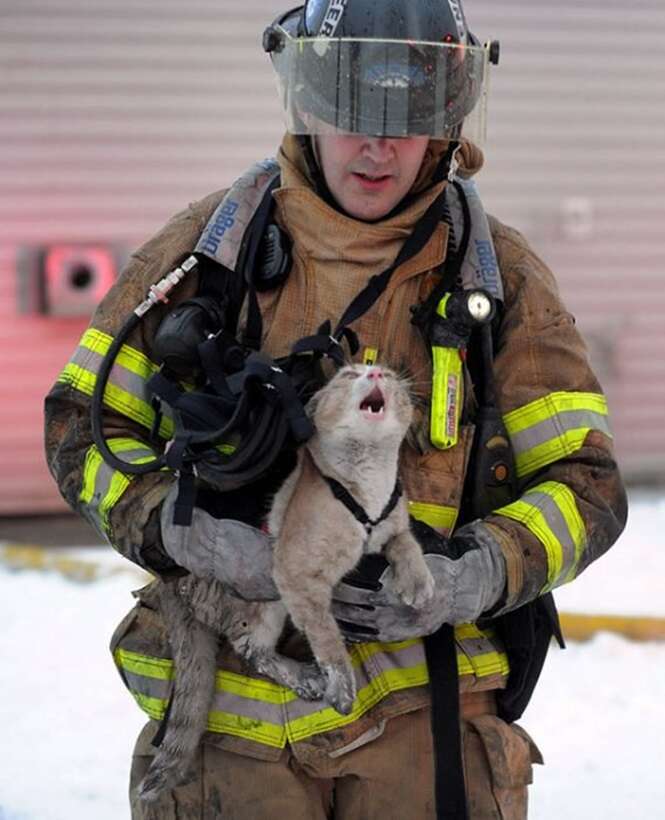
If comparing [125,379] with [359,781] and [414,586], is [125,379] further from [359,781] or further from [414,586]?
[359,781]

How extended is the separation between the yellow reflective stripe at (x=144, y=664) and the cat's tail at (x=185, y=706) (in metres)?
0.06

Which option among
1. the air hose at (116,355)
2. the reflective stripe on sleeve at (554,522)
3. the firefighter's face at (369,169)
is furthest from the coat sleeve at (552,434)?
the air hose at (116,355)

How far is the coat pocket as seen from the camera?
100 inches

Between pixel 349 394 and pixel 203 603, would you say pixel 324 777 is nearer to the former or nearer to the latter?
pixel 203 603

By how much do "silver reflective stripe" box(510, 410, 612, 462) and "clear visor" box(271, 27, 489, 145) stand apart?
1.88 feet

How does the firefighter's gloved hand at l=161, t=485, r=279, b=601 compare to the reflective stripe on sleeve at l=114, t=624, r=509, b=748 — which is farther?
the reflective stripe on sleeve at l=114, t=624, r=509, b=748

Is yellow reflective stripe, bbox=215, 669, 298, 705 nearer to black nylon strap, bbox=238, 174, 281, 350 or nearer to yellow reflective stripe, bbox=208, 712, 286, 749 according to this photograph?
yellow reflective stripe, bbox=208, 712, 286, 749

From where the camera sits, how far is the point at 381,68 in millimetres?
2469

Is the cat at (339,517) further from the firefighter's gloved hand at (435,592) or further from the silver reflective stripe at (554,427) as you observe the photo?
the silver reflective stripe at (554,427)

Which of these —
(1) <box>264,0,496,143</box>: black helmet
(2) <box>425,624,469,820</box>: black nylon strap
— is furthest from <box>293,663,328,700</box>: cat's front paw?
(1) <box>264,0,496,143</box>: black helmet

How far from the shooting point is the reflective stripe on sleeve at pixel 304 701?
8.11 ft

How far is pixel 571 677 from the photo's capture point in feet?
18.1

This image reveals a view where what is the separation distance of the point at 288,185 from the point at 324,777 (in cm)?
111

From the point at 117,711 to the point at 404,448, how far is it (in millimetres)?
2972
